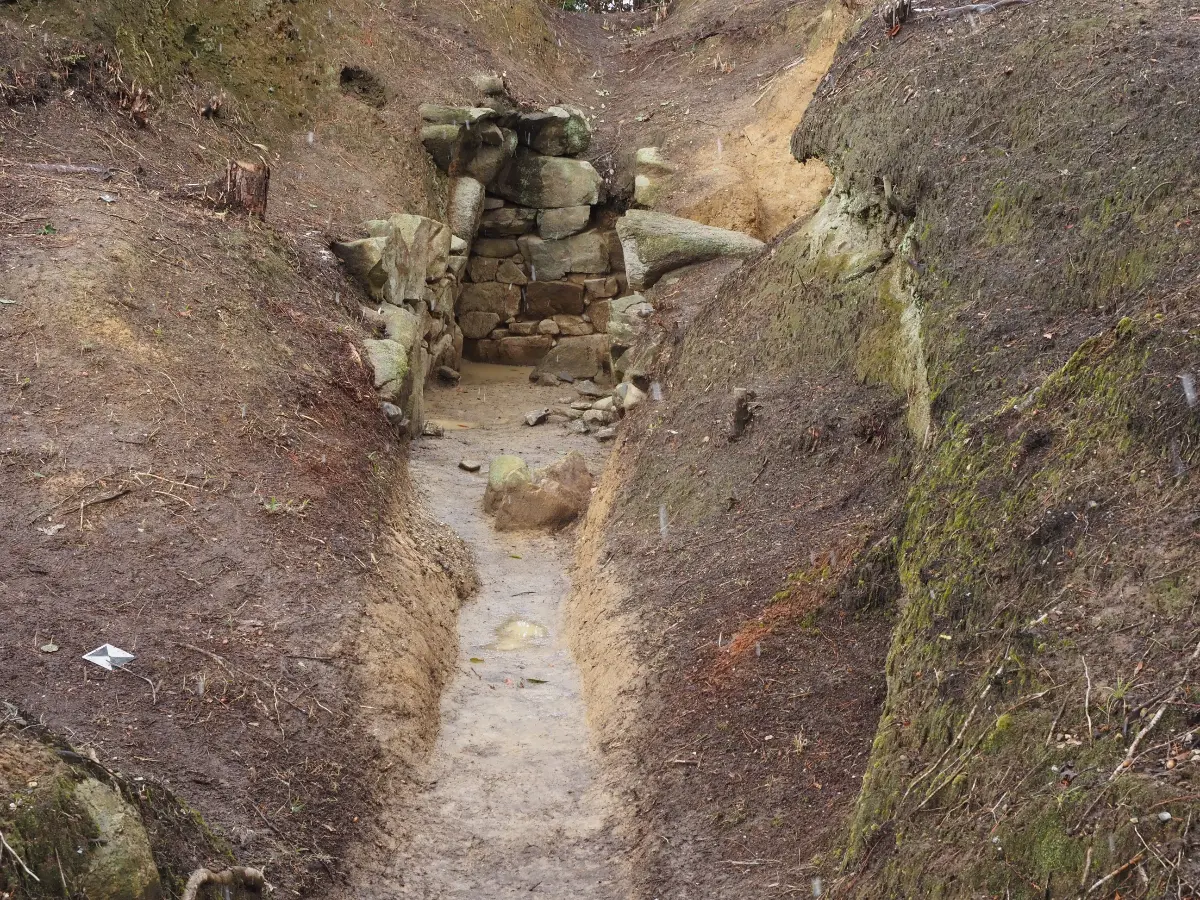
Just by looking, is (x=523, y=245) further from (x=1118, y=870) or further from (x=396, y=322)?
(x=1118, y=870)

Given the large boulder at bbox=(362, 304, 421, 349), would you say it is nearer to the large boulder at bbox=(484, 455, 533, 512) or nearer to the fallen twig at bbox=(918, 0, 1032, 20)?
the large boulder at bbox=(484, 455, 533, 512)

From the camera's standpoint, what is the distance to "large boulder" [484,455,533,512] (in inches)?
464

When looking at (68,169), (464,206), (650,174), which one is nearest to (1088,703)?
(68,169)

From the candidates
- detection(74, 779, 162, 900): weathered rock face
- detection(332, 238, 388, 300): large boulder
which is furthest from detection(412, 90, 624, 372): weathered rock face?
Answer: detection(74, 779, 162, 900): weathered rock face

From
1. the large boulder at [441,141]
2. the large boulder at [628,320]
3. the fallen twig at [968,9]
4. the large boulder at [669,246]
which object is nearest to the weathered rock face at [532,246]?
the large boulder at [441,141]

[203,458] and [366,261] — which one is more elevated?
[366,261]

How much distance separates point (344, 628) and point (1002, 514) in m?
4.45

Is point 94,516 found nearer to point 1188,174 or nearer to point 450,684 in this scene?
point 450,684

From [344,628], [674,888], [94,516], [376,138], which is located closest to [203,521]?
[94,516]

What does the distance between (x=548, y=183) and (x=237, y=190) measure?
6062 millimetres

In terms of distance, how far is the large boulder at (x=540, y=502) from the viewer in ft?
38.2

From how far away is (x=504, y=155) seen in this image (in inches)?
672

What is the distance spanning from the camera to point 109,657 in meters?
6.70

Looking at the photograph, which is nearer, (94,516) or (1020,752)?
(1020,752)
